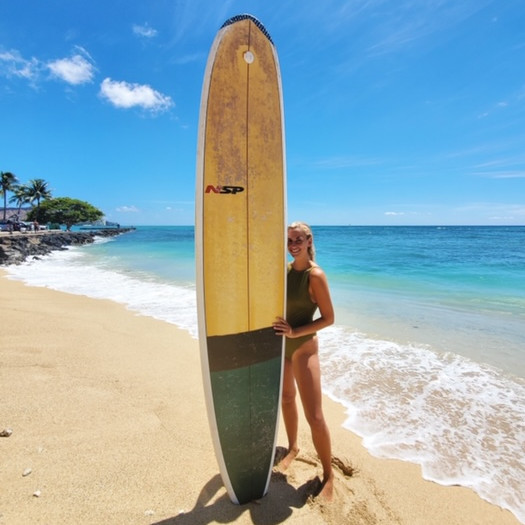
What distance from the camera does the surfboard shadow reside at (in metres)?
1.89

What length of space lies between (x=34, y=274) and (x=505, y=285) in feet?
62.1

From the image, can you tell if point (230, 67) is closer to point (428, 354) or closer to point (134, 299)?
point (428, 354)

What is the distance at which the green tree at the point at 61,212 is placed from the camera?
56344 millimetres

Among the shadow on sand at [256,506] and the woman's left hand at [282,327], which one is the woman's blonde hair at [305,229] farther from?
the shadow on sand at [256,506]

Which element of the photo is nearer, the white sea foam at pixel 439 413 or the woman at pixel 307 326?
the woman at pixel 307 326

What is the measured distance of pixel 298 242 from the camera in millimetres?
2047

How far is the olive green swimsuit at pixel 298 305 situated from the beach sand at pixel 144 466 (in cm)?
100

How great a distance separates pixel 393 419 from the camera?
3199 mm

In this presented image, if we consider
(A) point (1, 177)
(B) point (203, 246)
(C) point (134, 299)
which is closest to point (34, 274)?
(C) point (134, 299)

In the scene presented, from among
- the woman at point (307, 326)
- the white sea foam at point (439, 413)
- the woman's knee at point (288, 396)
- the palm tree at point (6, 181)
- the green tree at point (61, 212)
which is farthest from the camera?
the green tree at point (61, 212)

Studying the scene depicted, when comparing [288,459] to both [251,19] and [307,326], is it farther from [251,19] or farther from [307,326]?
[251,19]

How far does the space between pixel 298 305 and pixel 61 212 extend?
2590 inches

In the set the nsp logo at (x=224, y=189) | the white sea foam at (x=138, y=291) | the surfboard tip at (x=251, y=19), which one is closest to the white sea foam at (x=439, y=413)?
the nsp logo at (x=224, y=189)

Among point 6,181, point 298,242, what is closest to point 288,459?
point 298,242
